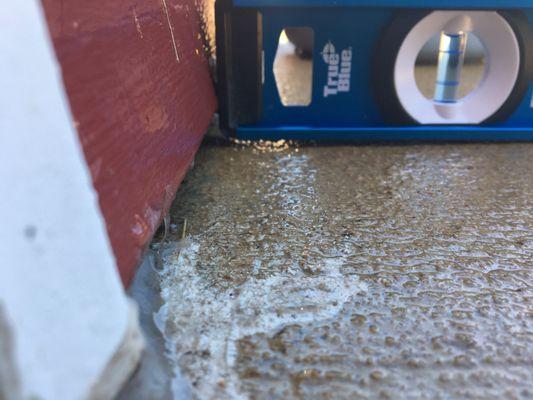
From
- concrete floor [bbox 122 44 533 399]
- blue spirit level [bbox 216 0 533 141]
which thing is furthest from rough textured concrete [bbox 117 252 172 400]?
blue spirit level [bbox 216 0 533 141]

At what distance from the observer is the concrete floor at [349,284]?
0.55 metres

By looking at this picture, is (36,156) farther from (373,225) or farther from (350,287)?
(373,225)

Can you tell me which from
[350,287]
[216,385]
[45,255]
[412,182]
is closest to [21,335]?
[45,255]

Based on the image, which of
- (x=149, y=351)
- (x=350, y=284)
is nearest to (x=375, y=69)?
Result: (x=350, y=284)

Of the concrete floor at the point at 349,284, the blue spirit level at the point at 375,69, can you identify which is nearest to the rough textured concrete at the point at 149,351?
the concrete floor at the point at 349,284

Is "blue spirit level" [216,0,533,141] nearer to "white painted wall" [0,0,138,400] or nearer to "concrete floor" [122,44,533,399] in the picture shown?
"concrete floor" [122,44,533,399]

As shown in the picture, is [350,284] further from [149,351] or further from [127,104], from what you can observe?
[127,104]

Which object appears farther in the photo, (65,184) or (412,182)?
(412,182)

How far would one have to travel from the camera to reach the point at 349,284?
0.71 m

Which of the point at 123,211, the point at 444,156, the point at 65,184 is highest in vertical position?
the point at 65,184

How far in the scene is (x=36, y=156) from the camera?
0.39 meters

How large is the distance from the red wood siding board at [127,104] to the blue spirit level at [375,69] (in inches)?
12.2

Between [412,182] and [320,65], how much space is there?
469 mm

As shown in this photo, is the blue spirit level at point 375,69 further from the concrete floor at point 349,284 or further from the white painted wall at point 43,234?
the white painted wall at point 43,234
